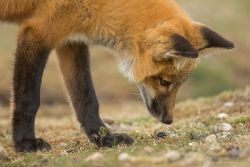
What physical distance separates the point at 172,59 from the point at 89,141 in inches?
101

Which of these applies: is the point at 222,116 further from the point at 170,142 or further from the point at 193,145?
the point at 193,145

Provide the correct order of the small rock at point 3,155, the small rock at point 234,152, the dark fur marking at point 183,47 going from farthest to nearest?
the small rock at point 3,155 < the dark fur marking at point 183,47 < the small rock at point 234,152

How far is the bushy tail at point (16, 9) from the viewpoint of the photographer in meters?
10.5

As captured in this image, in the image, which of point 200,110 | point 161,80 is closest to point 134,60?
point 161,80

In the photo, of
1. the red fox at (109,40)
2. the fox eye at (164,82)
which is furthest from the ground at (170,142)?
the fox eye at (164,82)

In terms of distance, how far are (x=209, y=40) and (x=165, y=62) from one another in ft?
3.35

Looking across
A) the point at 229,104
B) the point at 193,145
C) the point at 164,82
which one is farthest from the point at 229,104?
the point at 193,145

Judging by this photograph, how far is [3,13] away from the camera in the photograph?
434 inches

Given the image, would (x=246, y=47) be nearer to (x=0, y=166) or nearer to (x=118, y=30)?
(x=118, y=30)

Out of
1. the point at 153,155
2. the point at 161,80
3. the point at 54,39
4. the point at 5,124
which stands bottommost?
the point at 5,124

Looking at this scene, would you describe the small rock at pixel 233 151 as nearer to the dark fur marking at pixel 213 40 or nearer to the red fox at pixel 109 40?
the red fox at pixel 109 40

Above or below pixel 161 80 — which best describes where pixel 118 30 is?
above

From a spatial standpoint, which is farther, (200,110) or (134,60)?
(200,110)

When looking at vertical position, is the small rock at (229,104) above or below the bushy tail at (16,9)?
below
